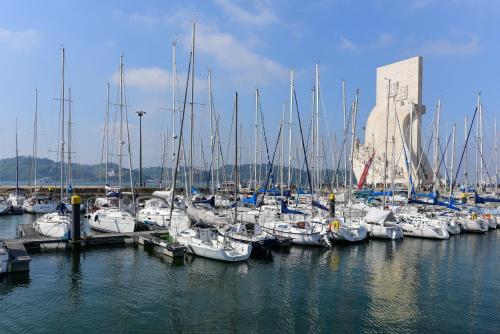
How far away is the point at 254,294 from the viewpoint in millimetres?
19234

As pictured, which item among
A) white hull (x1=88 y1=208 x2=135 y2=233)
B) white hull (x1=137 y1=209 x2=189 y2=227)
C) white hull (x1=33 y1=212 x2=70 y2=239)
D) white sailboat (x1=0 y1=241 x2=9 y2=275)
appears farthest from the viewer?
white hull (x1=137 y1=209 x2=189 y2=227)

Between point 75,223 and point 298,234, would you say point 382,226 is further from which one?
point 75,223

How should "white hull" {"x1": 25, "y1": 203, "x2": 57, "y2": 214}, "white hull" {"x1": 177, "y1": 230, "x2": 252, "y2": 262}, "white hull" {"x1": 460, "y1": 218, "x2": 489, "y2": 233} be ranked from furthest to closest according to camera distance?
"white hull" {"x1": 25, "y1": 203, "x2": 57, "y2": 214} → "white hull" {"x1": 460, "y1": 218, "x2": 489, "y2": 233} → "white hull" {"x1": 177, "y1": 230, "x2": 252, "y2": 262}

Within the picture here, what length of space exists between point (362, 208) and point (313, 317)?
2846 cm

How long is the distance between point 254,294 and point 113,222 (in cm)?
1703

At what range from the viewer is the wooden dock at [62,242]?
2189 cm

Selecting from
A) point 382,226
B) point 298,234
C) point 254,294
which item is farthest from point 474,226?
point 254,294

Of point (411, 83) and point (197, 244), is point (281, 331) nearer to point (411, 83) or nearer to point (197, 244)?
point (197, 244)

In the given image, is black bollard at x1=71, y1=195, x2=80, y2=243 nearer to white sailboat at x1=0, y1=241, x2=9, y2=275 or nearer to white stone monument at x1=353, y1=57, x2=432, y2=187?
white sailboat at x1=0, y1=241, x2=9, y2=275

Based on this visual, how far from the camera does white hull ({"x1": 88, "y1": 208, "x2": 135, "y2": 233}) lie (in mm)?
31844

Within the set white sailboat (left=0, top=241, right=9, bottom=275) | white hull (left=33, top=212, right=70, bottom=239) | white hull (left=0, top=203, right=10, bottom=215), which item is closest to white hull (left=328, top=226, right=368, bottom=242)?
white hull (left=33, top=212, right=70, bottom=239)

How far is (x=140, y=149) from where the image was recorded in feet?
246

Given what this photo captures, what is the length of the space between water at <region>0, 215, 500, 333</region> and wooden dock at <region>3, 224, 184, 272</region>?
766 mm

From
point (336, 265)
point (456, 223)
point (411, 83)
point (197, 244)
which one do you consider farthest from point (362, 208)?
point (411, 83)
